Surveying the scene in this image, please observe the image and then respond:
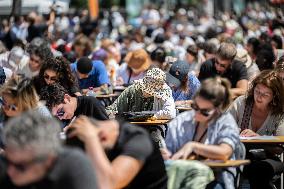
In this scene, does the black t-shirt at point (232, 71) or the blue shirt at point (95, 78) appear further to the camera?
the blue shirt at point (95, 78)

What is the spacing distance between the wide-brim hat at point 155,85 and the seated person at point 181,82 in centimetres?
100

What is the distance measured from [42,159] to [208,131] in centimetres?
236

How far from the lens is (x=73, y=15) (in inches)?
1569

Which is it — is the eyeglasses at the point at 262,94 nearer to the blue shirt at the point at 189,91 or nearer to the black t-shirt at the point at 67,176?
the blue shirt at the point at 189,91

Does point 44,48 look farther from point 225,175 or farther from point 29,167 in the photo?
point 29,167

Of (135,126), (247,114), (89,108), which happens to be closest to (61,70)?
(89,108)

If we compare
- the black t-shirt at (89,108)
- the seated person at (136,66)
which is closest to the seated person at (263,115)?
the black t-shirt at (89,108)

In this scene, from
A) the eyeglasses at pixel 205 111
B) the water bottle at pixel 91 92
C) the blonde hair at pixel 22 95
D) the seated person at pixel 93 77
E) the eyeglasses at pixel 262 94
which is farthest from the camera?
the seated person at pixel 93 77

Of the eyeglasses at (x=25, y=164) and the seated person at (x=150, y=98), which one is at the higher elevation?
the eyeglasses at (x=25, y=164)

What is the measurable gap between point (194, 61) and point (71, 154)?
498 inches

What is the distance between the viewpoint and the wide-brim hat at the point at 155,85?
10648 mm

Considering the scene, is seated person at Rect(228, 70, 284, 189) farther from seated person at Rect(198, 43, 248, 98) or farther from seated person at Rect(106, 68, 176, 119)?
seated person at Rect(198, 43, 248, 98)

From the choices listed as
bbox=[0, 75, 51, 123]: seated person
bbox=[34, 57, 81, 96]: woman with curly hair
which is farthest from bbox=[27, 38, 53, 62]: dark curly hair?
bbox=[0, 75, 51, 123]: seated person

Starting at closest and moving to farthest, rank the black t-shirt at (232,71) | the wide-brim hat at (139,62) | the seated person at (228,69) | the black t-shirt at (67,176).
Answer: the black t-shirt at (67,176)
the seated person at (228,69)
the black t-shirt at (232,71)
the wide-brim hat at (139,62)
